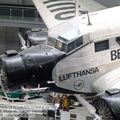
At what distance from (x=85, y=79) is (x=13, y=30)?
13244 mm

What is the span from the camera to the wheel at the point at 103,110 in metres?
9.78

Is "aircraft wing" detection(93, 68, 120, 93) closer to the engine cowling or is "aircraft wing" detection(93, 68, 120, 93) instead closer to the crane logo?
the crane logo

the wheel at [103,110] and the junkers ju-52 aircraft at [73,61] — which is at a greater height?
the junkers ju-52 aircraft at [73,61]

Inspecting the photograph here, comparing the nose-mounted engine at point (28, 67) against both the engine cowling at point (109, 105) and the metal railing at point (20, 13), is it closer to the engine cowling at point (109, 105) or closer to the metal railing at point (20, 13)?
the engine cowling at point (109, 105)

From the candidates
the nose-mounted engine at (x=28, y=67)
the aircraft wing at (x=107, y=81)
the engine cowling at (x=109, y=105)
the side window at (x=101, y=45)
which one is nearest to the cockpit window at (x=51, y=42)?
the nose-mounted engine at (x=28, y=67)

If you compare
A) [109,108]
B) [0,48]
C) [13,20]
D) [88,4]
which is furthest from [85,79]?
[0,48]

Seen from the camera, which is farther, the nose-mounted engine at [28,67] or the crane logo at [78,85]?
the crane logo at [78,85]

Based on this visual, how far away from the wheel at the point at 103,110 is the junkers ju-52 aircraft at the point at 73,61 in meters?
1.00

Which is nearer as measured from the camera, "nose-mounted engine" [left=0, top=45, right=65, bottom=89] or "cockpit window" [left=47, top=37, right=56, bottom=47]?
"nose-mounted engine" [left=0, top=45, right=65, bottom=89]

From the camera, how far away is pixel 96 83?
12070 millimetres

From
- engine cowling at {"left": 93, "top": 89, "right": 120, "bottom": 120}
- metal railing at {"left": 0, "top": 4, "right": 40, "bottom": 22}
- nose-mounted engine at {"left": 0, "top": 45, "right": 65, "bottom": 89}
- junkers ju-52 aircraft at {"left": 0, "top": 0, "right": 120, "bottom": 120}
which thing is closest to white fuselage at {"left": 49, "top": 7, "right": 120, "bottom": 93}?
junkers ju-52 aircraft at {"left": 0, "top": 0, "right": 120, "bottom": 120}

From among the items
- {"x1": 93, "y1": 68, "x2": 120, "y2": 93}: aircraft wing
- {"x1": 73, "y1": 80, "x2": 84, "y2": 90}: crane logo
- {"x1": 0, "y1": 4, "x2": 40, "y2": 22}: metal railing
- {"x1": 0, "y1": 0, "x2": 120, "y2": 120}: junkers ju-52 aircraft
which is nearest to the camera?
{"x1": 0, "y1": 0, "x2": 120, "y2": 120}: junkers ju-52 aircraft

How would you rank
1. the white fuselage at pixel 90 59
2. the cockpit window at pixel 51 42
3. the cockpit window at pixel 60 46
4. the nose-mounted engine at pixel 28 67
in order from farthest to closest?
the cockpit window at pixel 51 42 < the cockpit window at pixel 60 46 < the white fuselage at pixel 90 59 < the nose-mounted engine at pixel 28 67

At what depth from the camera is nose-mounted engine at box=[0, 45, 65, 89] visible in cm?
1119
